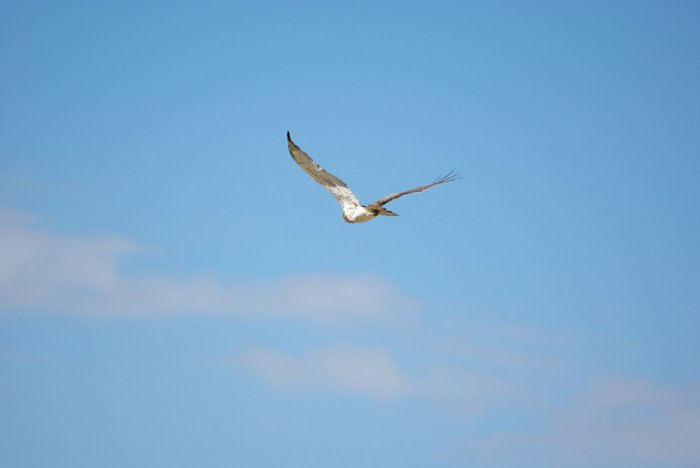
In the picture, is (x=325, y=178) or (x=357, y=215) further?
(x=325, y=178)

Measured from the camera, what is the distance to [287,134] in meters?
54.7

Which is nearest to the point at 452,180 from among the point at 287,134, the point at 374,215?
the point at 374,215

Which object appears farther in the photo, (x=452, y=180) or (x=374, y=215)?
(x=374, y=215)

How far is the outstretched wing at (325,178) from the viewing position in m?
55.2

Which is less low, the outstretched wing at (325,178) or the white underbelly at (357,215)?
the outstretched wing at (325,178)

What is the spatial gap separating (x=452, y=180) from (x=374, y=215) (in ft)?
26.8

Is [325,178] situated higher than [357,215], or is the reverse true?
Result: [325,178]

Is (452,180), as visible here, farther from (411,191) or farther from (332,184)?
(332,184)

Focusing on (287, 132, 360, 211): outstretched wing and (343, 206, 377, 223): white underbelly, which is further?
(287, 132, 360, 211): outstretched wing

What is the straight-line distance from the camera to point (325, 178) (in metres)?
57.1

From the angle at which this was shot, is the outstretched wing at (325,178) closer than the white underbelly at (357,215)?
No

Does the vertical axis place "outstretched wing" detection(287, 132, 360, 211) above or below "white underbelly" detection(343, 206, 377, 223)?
above

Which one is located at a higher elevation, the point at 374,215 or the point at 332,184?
the point at 332,184

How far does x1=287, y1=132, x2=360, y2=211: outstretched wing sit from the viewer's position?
181 feet
